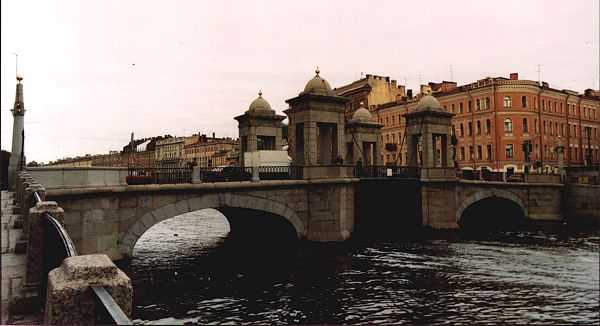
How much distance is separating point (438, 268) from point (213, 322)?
31.8 ft

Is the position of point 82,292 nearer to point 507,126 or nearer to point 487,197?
point 487,197

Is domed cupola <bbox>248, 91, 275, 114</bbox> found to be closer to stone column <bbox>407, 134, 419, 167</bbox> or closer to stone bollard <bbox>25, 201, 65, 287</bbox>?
stone column <bbox>407, 134, 419, 167</bbox>

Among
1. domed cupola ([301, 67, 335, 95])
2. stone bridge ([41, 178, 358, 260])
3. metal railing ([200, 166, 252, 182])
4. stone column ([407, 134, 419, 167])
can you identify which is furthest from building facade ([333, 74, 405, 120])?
metal railing ([200, 166, 252, 182])

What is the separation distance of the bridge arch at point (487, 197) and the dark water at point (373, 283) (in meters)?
8.36

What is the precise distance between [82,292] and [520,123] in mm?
55369

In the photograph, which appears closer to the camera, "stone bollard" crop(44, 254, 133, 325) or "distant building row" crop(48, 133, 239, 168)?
"stone bollard" crop(44, 254, 133, 325)

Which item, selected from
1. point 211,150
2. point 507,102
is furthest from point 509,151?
point 211,150

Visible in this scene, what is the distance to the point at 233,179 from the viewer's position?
76.1 ft

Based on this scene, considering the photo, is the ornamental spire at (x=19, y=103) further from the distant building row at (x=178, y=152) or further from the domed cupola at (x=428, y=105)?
the distant building row at (x=178, y=152)

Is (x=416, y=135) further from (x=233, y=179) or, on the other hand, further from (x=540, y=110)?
(x=540, y=110)

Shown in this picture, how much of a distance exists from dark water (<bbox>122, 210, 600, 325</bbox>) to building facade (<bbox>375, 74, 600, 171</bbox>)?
29.9 m

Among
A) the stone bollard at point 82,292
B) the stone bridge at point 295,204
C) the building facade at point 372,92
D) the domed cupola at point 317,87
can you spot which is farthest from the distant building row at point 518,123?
the stone bollard at point 82,292

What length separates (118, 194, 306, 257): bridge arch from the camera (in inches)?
703

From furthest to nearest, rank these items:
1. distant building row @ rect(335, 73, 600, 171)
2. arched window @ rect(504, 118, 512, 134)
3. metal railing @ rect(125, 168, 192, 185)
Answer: arched window @ rect(504, 118, 512, 134) → distant building row @ rect(335, 73, 600, 171) → metal railing @ rect(125, 168, 192, 185)
